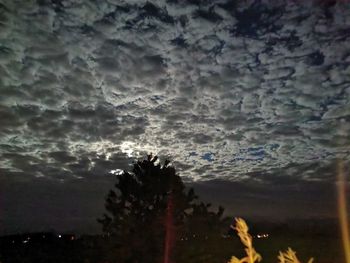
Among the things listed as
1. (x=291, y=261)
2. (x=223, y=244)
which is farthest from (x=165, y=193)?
(x=291, y=261)

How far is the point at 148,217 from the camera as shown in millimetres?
27703

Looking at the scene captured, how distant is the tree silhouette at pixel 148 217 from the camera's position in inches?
1072

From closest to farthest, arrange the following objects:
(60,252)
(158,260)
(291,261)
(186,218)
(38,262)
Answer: (291,261), (158,260), (186,218), (38,262), (60,252)

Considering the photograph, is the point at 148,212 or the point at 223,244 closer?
the point at 148,212

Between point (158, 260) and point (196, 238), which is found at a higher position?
point (196, 238)

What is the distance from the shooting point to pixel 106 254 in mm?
29156

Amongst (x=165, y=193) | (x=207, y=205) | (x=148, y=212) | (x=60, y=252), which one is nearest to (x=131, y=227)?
(x=148, y=212)

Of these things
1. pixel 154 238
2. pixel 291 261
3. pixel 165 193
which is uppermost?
pixel 165 193

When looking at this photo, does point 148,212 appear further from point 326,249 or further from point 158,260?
point 326,249

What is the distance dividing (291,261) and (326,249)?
37.4m

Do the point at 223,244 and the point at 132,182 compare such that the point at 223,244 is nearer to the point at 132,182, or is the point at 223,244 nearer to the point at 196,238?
the point at 196,238

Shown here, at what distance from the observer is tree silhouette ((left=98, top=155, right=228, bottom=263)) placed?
89.3ft

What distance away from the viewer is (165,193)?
28.8m

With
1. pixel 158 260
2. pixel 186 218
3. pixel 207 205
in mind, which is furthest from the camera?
pixel 207 205
